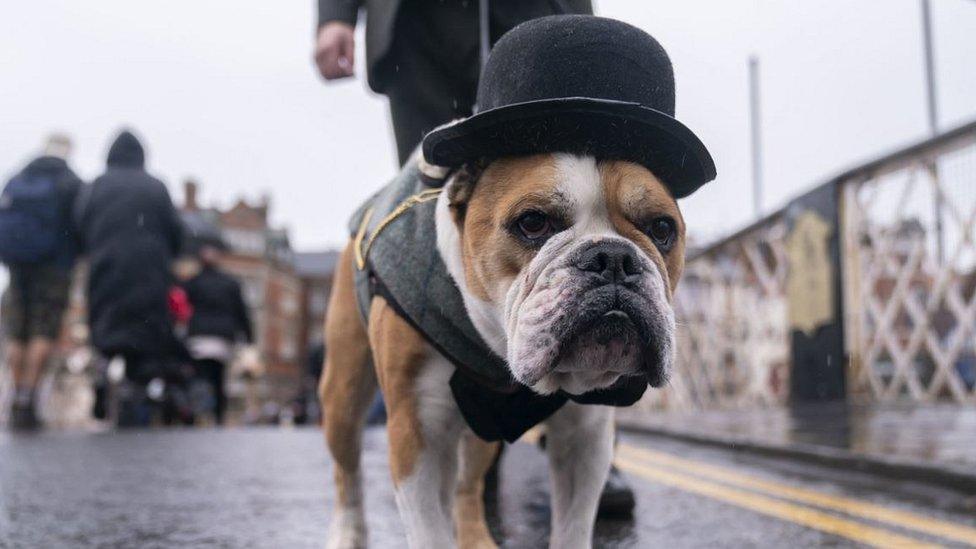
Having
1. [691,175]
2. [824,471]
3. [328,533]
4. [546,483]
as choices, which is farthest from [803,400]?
[691,175]

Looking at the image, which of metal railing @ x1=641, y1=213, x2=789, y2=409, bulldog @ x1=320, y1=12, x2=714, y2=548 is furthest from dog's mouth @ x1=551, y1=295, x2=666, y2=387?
metal railing @ x1=641, y1=213, x2=789, y2=409

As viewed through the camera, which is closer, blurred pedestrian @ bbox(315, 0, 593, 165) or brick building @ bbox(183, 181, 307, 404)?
blurred pedestrian @ bbox(315, 0, 593, 165)

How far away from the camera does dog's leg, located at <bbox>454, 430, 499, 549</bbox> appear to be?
247cm

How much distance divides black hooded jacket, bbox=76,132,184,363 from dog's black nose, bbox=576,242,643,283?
6151 mm

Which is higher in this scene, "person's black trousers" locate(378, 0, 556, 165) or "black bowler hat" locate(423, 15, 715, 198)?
"person's black trousers" locate(378, 0, 556, 165)

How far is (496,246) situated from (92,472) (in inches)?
128

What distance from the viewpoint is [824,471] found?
14.3 ft

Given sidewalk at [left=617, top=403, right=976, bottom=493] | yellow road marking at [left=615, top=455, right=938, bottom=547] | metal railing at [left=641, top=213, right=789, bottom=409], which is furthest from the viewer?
metal railing at [left=641, top=213, right=789, bottom=409]

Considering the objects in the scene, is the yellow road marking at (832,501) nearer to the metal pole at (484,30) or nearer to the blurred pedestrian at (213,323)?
the metal pole at (484,30)

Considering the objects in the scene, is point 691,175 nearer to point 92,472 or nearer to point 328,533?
point 328,533

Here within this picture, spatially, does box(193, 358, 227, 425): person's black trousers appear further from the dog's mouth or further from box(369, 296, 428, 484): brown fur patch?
the dog's mouth

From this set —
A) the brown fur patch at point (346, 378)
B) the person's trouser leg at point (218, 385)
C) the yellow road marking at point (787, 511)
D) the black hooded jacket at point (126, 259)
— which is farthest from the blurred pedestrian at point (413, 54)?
the person's trouser leg at point (218, 385)

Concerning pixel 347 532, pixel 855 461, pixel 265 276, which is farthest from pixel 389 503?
pixel 265 276

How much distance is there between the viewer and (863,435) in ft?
17.9
